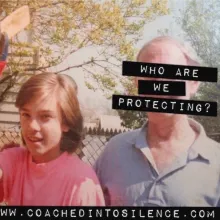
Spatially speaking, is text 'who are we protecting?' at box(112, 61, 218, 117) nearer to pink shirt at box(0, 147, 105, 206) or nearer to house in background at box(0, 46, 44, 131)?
pink shirt at box(0, 147, 105, 206)

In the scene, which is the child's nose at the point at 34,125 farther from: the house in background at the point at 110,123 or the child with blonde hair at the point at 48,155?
the house in background at the point at 110,123

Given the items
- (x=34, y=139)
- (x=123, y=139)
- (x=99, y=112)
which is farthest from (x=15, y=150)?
(x=123, y=139)

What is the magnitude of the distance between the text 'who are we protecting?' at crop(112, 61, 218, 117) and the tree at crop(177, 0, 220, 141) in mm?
124

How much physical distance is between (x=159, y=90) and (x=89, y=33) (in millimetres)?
675

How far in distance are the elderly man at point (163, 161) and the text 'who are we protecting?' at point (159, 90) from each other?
0.04 meters

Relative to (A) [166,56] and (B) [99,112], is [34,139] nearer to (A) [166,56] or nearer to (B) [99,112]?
(B) [99,112]

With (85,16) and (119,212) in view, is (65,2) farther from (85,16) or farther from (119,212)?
(119,212)

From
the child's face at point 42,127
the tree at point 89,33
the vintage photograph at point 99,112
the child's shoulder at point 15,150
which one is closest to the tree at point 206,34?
A: the vintage photograph at point 99,112

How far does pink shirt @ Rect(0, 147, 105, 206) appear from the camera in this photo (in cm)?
273

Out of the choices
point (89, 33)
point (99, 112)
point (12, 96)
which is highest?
point (89, 33)

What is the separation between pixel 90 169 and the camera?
283 centimetres

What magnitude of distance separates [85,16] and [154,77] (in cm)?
69

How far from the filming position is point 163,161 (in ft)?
9.28

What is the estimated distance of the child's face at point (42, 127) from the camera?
2756mm
